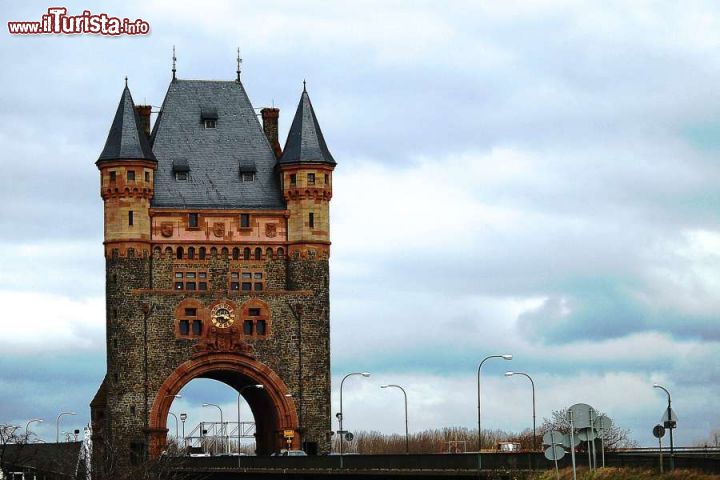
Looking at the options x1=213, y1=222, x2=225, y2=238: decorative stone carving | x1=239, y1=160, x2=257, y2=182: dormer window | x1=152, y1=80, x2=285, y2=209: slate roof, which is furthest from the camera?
x1=239, y1=160, x2=257, y2=182: dormer window

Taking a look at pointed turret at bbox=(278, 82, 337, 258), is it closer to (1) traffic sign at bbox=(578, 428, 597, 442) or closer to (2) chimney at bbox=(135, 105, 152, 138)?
(2) chimney at bbox=(135, 105, 152, 138)

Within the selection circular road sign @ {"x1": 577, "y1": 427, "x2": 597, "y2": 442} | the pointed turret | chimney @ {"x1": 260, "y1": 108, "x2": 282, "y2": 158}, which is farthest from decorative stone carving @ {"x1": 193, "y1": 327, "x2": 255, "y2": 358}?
circular road sign @ {"x1": 577, "y1": 427, "x2": 597, "y2": 442}

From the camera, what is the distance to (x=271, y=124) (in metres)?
140

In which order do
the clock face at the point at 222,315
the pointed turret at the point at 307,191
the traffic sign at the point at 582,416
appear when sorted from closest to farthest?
the traffic sign at the point at 582,416 < the clock face at the point at 222,315 < the pointed turret at the point at 307,191

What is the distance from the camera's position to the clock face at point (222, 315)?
13062 cm

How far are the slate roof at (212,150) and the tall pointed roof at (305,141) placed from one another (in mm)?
2722

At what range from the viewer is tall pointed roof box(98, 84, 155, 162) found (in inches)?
5167

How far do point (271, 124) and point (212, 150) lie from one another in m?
6.36

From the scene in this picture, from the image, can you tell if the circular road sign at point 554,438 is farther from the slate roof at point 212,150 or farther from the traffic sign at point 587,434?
the slate roof at point 212,150

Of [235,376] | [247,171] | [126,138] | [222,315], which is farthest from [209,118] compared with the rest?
[235,376]

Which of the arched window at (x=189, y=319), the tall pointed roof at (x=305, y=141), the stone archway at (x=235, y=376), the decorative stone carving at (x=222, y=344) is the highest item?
the tall pointed roof at (x=305, y=141)

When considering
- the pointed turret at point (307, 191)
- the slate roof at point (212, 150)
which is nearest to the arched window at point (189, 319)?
the slate roof at point (212, 150)

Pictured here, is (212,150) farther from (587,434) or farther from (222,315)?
(587,434)

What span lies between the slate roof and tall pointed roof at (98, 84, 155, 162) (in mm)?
2135
